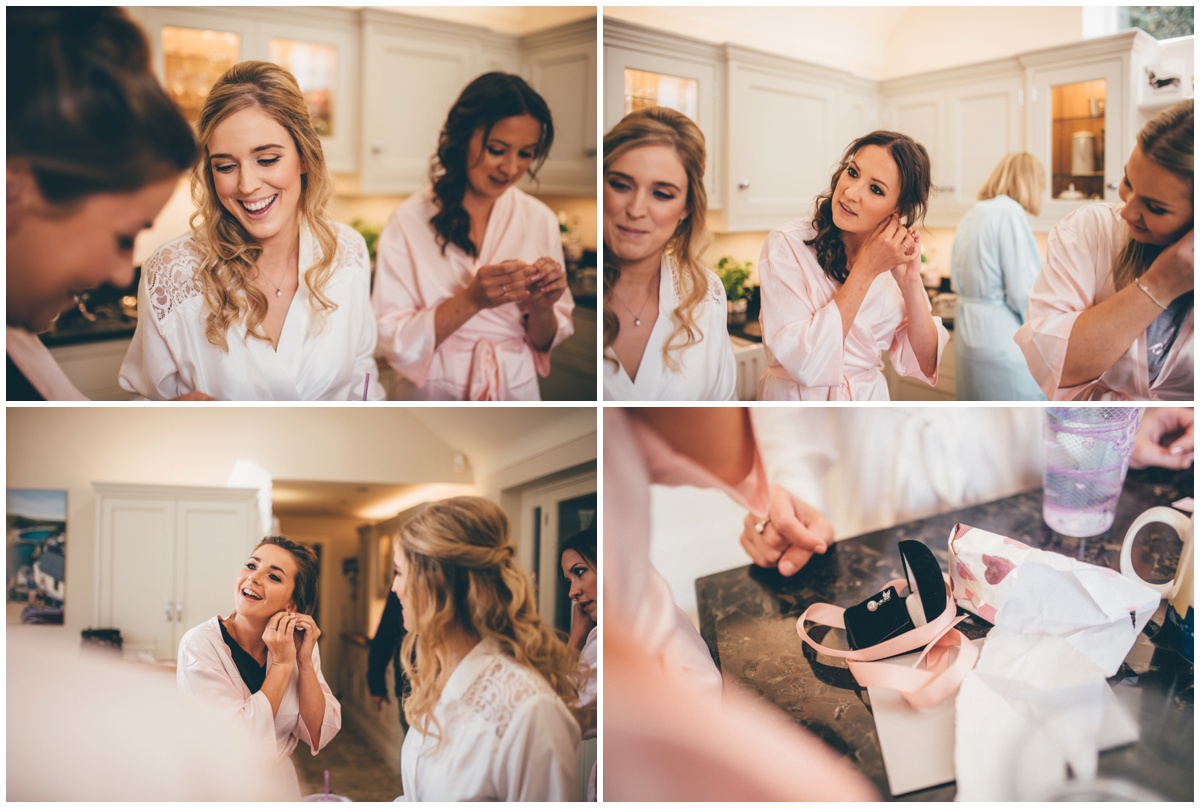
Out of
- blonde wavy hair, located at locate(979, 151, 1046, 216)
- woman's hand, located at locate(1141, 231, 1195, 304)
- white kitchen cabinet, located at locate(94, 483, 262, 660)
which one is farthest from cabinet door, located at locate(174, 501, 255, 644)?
woman's hand, located at locate(1141, 231, 1195, 304)

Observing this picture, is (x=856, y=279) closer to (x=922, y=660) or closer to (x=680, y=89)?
(x=680, y=89)

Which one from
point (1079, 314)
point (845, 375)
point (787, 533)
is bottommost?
point (787, 533)

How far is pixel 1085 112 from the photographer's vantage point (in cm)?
153

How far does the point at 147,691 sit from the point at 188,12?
1.21m

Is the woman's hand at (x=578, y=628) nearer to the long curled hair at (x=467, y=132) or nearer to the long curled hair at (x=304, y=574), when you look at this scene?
the long curled hair at (x=304, y=574)

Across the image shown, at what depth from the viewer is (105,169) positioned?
138 cm

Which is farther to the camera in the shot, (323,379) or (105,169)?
(323,379)

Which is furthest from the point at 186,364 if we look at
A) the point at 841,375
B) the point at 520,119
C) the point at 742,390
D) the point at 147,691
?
the point at 841,375

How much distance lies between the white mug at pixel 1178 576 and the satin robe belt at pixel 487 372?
123cm

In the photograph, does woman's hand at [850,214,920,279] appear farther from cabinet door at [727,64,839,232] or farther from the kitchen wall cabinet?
the kitchen wall cabinet

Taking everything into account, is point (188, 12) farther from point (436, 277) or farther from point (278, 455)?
point (278, 455)

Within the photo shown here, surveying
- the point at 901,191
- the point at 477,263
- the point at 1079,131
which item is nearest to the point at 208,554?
the point at 477,263

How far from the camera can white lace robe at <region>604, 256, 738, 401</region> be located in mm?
1555

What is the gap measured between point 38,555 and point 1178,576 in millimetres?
2100
